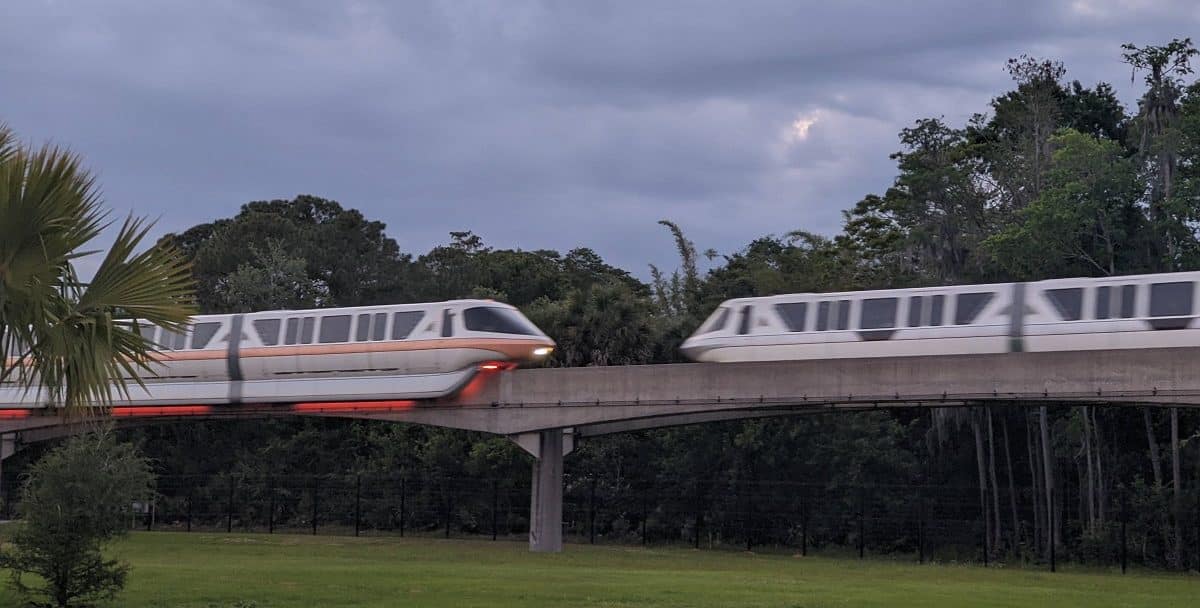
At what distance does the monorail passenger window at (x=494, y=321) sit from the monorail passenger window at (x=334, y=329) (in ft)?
13.5

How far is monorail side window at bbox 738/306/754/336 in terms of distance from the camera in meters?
39.5

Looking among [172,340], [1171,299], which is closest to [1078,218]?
[1171,299]

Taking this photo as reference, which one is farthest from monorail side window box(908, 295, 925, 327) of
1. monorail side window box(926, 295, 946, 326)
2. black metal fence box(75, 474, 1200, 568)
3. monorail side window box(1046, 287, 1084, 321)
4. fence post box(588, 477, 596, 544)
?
fence post box(588, 477, 596, 544)

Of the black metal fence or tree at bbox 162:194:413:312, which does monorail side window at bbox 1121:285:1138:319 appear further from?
tree at bbox 162:194:413:312

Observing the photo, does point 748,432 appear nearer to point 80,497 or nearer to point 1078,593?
point 1078,593

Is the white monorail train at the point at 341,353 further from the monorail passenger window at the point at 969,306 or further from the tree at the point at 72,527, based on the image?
the tree at the point at 72,527

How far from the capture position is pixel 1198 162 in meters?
47.9

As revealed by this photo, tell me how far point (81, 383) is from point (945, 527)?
38.2 meters

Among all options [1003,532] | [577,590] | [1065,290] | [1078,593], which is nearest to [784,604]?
[577,590]

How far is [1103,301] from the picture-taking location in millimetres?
34906

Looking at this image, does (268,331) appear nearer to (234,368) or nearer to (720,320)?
(234,368)

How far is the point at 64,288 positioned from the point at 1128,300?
1041 inches

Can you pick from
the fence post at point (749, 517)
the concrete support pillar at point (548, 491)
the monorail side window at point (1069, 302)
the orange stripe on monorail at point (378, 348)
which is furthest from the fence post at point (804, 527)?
the monorail side window at point (1069, 302)

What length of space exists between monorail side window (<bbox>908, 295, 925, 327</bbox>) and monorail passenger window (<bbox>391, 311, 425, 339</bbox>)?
13.6 m
